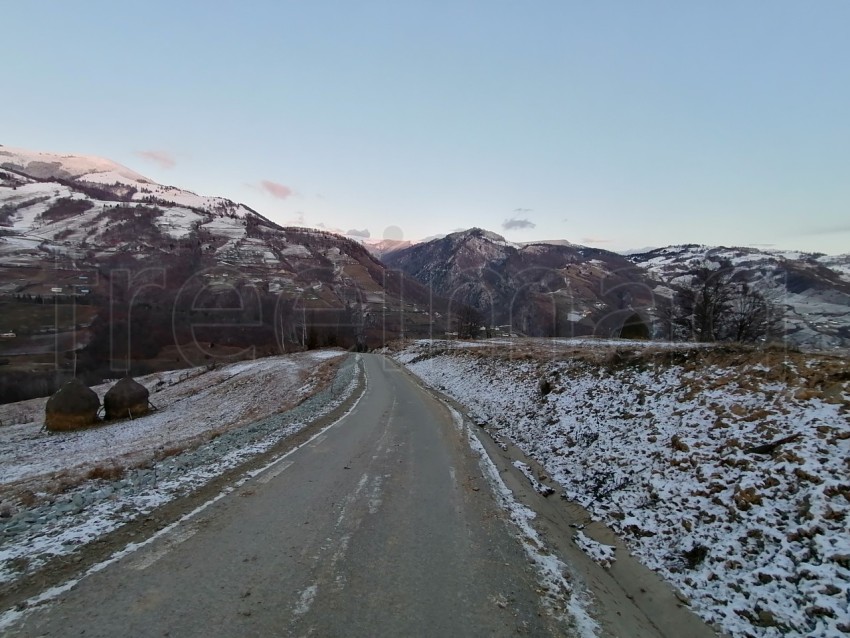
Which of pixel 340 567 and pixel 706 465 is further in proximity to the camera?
pixel 706 465

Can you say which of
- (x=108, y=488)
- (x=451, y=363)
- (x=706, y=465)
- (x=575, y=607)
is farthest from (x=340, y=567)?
(x=451, y=363)

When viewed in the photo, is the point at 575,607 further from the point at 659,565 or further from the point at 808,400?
the point at 808,400

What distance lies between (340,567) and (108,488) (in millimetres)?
5867

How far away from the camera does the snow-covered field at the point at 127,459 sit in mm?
6312

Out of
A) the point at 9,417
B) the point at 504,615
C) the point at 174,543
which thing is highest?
the point at 174,543

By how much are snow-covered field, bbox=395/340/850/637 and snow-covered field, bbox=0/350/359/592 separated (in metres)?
8.03

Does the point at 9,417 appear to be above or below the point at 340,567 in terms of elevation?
below

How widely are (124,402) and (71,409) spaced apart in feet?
10.4

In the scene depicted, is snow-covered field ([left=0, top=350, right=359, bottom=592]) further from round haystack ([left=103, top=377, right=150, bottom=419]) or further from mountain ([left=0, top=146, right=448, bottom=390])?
mountain ([left=0, top=146, right=448, bottom=390])

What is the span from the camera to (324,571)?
17.7ft

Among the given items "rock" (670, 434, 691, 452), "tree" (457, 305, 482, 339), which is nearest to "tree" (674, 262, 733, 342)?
"rock" (670, 434, 691, 452)

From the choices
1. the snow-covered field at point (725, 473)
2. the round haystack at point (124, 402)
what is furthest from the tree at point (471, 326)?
the snow-covered field at point (725, 473)

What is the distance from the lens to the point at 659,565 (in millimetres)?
6621

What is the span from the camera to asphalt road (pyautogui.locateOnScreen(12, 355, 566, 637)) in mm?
4344
